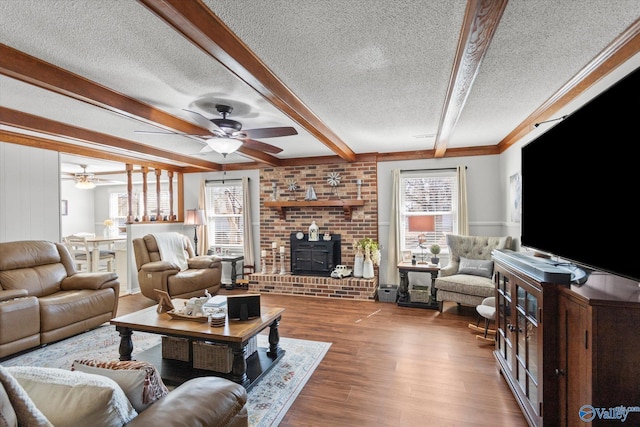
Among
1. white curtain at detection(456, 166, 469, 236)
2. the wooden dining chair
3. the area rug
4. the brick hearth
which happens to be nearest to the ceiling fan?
the area rug

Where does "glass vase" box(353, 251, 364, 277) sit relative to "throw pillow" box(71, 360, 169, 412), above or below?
below

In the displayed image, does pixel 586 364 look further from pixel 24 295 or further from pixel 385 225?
pixel 24 295

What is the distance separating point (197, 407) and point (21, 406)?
0.50 m

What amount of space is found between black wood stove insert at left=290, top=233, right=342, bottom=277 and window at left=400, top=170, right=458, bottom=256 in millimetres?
1155

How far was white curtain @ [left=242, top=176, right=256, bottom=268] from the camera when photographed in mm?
6062

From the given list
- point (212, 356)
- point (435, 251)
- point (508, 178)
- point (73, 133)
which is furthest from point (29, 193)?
point (508, 178)

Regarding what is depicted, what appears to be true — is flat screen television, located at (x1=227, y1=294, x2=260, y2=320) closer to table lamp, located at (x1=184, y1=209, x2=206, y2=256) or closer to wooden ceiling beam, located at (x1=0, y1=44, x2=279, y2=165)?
wooden ceiling beam, located at (x1=0, y1=44, x2=279, y2=165)

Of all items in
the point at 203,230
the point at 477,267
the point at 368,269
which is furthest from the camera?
the point at 203,230

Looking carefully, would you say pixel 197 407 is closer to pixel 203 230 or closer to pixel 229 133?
pixel 229 133

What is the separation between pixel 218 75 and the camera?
2295 millimetres

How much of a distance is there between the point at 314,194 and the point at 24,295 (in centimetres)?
389

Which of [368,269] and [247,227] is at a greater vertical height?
[247,227]

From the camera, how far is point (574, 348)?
4.98 ft

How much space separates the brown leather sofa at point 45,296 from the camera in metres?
2.99
